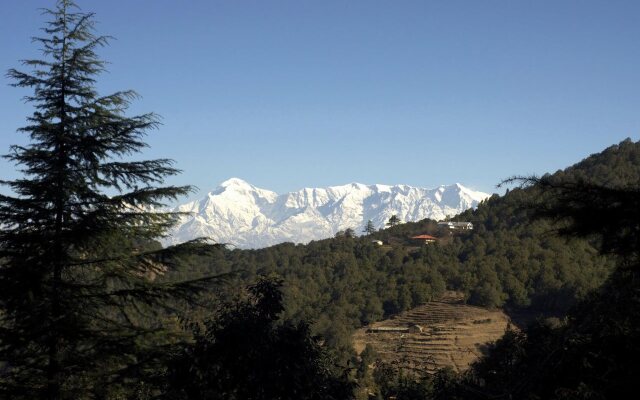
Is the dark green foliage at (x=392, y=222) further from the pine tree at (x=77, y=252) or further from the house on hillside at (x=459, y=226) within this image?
the pine tree at (x=77, y=252)

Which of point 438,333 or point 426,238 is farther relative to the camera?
point 426,238

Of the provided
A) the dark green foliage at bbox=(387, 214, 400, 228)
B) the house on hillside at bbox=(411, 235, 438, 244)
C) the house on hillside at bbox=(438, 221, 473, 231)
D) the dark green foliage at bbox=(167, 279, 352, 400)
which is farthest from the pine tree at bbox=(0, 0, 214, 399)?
the dark green foliage at bbox=(387, 214, 400, 228)

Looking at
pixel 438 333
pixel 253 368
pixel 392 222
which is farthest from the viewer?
pixel 392 222

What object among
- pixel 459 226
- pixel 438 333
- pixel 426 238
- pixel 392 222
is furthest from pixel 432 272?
pixel 392 222

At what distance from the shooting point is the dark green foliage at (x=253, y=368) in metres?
7.50

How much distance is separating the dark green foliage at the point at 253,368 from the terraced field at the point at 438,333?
4839 centimetres

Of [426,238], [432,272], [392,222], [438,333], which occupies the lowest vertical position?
[438,333]

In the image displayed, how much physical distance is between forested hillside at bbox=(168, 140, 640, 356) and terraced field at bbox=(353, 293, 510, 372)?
2097 mm

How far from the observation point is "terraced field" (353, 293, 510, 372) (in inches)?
2242

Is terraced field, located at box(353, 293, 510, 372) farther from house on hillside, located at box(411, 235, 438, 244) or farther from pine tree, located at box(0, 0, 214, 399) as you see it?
pine tree, located at box(0, 0, 214, 399)

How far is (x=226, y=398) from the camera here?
7.76 meters

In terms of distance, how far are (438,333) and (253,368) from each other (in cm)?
5889

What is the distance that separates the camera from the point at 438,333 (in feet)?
207

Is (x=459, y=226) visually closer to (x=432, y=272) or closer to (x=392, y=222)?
(x=392, y=222)
